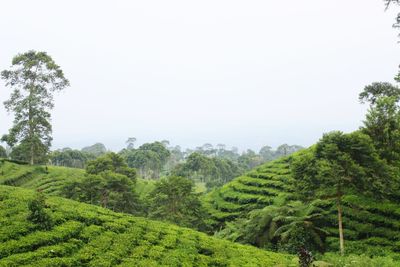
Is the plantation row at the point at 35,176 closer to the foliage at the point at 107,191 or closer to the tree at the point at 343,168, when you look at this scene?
the foliage at the point at 107,191

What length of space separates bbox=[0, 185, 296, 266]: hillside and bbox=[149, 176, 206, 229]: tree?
1450 cm

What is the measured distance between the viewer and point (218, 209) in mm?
46625

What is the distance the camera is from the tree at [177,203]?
3588 cm

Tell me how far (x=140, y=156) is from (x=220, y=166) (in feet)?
87.9

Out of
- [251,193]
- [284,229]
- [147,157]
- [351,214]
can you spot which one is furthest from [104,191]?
[147,157]

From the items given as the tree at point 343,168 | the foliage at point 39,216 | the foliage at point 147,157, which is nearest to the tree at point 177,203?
the tree at point 343,168

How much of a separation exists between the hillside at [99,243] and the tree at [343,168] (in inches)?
302

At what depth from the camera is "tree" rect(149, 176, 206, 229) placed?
3588 centimetres

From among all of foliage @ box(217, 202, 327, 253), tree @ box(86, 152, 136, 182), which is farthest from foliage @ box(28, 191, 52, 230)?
tree @ box(86, 152, 136, 182)

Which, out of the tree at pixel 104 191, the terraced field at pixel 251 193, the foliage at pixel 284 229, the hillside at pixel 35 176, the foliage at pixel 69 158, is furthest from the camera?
the foliage at pixel 69 158

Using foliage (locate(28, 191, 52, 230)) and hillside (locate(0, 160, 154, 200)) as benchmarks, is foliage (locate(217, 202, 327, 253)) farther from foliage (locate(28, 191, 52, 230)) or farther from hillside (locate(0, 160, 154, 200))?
hillside (locate(0, 160, 154, 200))

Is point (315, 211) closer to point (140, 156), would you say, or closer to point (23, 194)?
point (23, 194)

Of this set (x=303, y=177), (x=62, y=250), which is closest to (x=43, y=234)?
(x=62, y=250)

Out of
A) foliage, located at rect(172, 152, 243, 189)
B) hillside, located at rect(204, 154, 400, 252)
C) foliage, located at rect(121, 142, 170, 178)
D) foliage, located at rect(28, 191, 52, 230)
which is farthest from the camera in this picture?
foliage, located at rect(121, 142, 170, 178)
